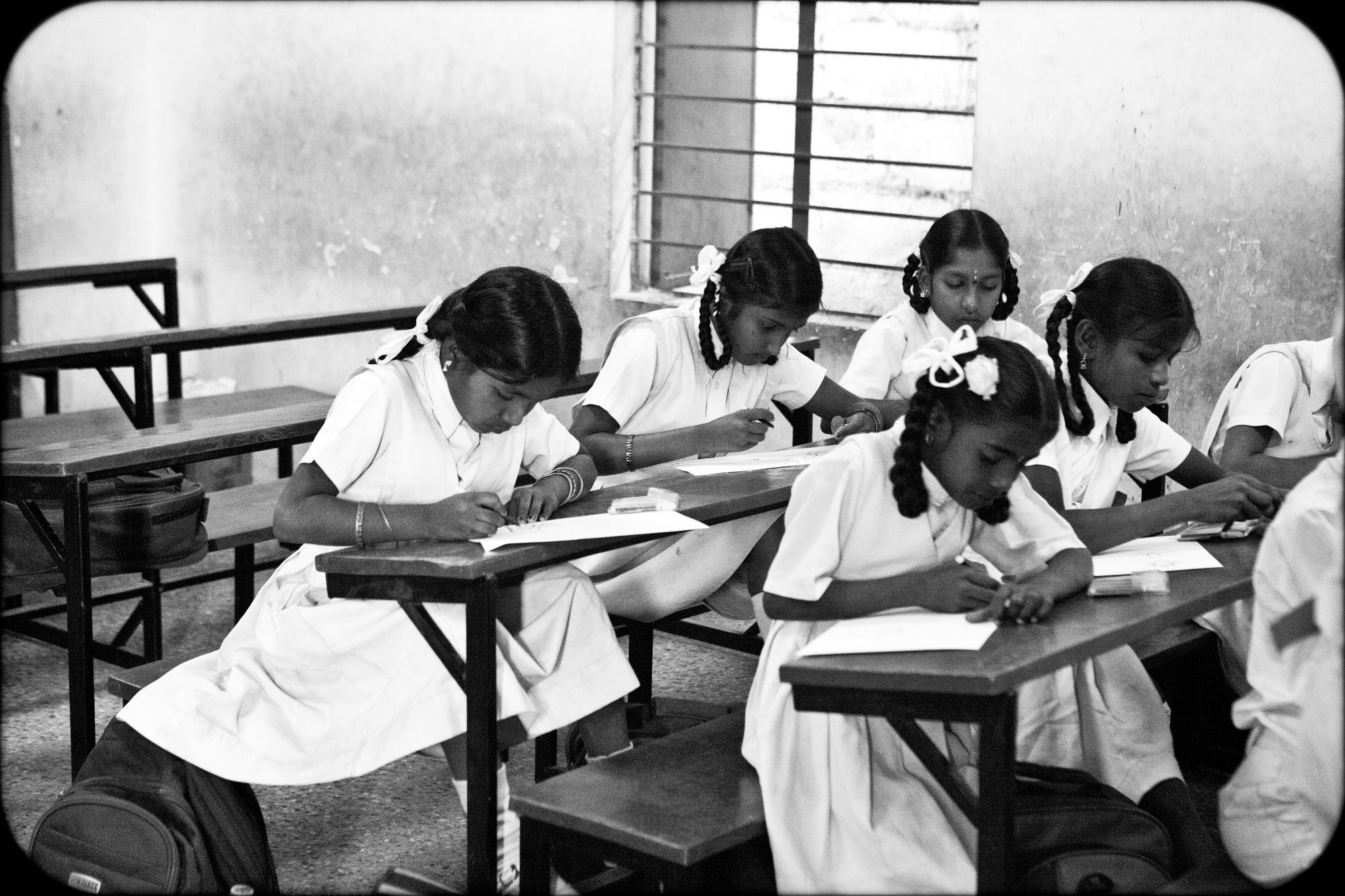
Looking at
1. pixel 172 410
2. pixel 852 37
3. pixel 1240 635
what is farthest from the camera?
pixel 852 37

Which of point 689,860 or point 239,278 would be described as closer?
point 689,860

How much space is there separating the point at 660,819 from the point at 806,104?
3.45 meters

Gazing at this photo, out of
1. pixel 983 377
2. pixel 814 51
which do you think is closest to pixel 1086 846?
pixel 983 377

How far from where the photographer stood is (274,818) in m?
3.48

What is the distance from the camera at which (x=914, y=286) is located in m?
4.33

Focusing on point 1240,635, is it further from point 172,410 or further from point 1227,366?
point 172,410

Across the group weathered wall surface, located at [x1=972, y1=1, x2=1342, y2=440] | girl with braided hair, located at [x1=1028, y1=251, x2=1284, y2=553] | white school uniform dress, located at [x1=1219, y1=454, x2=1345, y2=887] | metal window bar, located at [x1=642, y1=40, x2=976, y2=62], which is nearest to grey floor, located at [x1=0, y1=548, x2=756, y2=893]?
girl with braided hair, located at [x1=1028, y1=251, x2=1284, y2=553]

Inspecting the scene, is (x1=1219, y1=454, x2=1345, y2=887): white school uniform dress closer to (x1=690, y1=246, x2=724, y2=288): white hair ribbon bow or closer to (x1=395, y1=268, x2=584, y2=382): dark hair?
(x1=395, y1=268, x2=584, y2=382): dark hair

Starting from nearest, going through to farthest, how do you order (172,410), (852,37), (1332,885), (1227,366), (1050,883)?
(1332,885), (1050,883), (1227,366), (172,410), (852,37)

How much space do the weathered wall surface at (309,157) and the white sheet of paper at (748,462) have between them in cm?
223

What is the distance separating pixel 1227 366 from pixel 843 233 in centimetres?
151

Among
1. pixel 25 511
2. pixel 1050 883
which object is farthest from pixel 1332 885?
pixel 25 511

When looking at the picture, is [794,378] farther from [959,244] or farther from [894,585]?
[894,585]

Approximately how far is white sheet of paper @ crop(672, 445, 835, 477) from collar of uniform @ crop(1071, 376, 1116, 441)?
578mm
